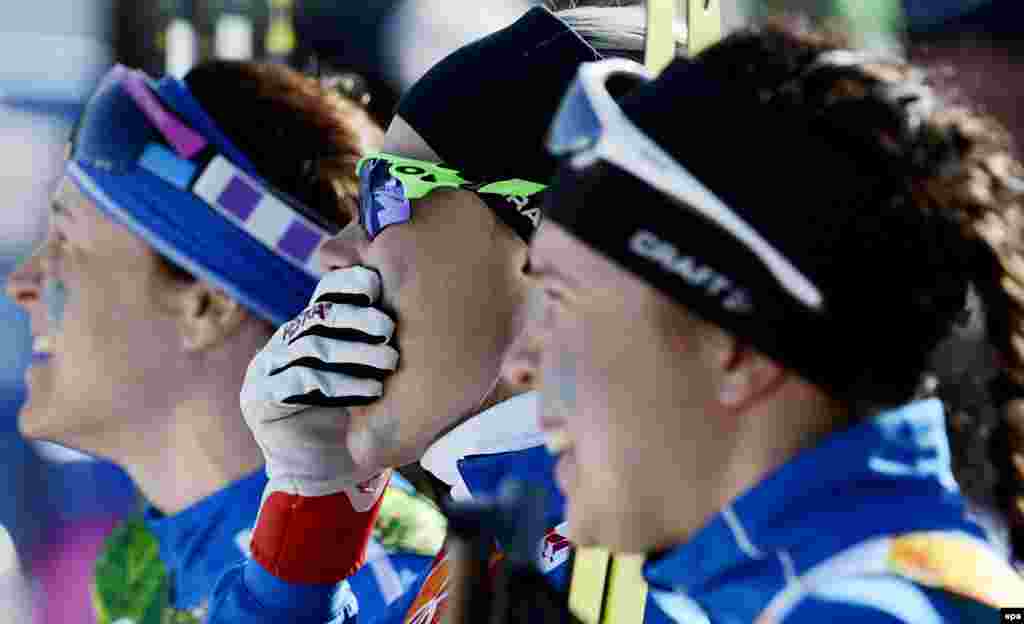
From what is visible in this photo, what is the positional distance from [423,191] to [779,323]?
101 cm

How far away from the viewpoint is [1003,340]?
1973 millimetres

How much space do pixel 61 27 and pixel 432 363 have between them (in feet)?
12.0

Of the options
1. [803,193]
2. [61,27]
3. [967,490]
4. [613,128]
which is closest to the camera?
[803,193]

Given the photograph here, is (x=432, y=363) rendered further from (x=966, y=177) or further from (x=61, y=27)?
(x=61, y=27)

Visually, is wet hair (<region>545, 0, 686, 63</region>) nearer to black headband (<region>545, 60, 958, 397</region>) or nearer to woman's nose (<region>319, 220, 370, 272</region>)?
woman's nose (<region>319, 220, 370, 272</region>)

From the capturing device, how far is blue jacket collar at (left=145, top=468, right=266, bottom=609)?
3467 millimetres

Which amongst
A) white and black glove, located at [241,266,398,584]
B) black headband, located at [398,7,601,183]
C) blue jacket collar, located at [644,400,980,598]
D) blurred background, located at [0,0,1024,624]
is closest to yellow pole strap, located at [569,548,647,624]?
white and black glove, located at [241,266,398,584]

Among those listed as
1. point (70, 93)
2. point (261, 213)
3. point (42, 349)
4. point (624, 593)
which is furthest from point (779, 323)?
point (70, 93)

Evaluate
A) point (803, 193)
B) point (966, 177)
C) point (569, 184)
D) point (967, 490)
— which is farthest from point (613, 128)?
point (967, 490)

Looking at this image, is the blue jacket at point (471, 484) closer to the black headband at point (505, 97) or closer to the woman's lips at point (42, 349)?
the black headband at point (505, 97)

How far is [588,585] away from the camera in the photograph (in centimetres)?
249

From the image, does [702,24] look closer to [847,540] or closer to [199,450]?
[847,540]

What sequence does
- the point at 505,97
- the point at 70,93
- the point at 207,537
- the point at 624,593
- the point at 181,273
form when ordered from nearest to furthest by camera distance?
the point at 624,593
the point at 505,97
the point at 207,537
the point at 181,273
the point at 70,93

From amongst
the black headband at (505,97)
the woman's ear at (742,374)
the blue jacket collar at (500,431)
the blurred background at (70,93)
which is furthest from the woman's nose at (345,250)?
the blurred background at (70,93)
